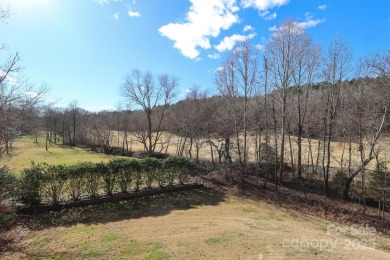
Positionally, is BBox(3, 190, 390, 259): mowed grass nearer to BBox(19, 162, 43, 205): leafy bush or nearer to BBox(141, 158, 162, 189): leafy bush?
BBox(19, 162, 43, 205): leafy bush

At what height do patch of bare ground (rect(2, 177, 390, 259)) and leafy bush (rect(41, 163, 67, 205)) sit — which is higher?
leafy bush (rect(41, 163, 67, 205))

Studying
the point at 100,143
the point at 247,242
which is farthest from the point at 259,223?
the point at 100,143

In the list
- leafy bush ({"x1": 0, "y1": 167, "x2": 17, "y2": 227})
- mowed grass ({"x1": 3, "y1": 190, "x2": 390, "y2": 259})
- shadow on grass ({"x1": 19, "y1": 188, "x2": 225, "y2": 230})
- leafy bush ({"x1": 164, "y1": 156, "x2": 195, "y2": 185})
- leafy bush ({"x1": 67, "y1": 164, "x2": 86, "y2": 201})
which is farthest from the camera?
→ leafy bush ({"x1": 164, "y1": 156, "x2": 195, "y2": 185})

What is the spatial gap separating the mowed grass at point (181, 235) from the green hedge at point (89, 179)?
3.07 ft

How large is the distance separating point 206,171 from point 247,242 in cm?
1339

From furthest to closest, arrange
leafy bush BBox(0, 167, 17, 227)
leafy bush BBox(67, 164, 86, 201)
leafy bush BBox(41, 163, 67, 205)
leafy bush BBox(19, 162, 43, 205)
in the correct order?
leafy bush BBox(67, 164, 86, 201), leafy bush BBox(41, 163, 67, 205), leafy bush BBox(19, 162, 43, 205), leafy bush BBox(0, 167, 17, 227)

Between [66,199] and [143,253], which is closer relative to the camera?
[143,253]

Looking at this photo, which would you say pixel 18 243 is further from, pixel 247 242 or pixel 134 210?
pixel 247 242

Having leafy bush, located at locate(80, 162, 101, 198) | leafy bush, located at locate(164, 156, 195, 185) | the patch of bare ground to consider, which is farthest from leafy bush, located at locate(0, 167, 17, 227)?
leafy bush, located at locate(164, 156, 195, 185)

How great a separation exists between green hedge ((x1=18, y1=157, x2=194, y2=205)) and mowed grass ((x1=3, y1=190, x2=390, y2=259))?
0.94 meters

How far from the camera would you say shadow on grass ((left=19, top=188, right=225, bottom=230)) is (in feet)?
32.2

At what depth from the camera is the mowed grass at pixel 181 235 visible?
22.7ft

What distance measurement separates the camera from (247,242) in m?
7.47

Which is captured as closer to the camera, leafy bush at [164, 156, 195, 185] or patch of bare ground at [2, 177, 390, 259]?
patch of bare ground at [2, 177, 390, 259]
